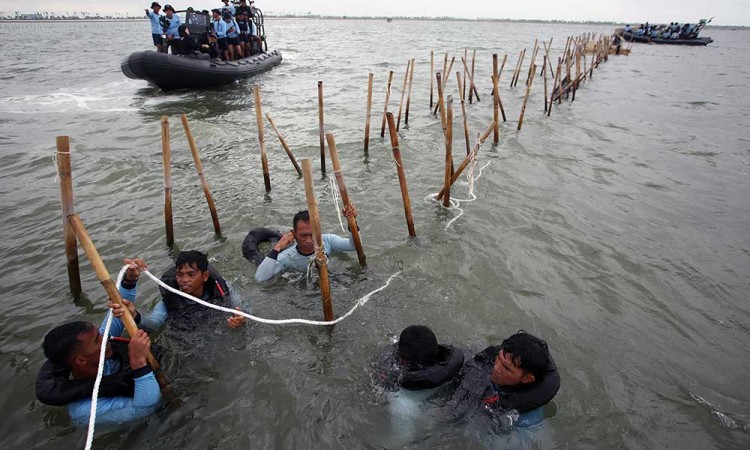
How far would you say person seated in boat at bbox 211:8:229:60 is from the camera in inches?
730

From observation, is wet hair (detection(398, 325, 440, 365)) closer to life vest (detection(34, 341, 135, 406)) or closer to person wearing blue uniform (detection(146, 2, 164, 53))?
life vest (detection(34, 341, 135, 406))

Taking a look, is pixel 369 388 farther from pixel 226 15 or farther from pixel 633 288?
pixel 226 15

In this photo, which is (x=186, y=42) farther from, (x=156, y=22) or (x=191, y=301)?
(x=191, y=301)

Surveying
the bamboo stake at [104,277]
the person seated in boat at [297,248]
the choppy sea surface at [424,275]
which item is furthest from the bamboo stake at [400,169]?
the bamboo stake at [104,277]

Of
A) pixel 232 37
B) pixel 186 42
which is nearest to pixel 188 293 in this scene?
pixel 186 42

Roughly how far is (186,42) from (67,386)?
1815 cm

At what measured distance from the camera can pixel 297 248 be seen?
209 inches

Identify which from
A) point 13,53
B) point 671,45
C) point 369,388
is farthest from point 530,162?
point 671,45

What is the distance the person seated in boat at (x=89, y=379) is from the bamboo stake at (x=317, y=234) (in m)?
1.65

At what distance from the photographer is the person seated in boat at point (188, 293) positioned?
4156mm

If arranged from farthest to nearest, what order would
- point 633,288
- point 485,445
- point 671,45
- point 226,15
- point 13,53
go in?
point 671,45
point 13,53
point 226,15
point 633,288
point 485,445

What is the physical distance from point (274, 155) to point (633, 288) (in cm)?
879

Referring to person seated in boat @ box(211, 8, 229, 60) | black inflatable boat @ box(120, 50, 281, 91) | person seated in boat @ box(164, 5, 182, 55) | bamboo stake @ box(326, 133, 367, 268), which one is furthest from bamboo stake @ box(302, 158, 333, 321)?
person seated in boat @ box(211, 8, 229, 60)

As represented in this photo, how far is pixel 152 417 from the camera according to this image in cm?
360
